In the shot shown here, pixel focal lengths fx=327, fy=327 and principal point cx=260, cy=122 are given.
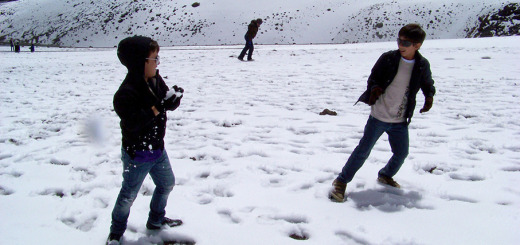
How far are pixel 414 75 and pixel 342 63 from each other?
10.8m

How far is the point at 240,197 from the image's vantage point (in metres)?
3.56

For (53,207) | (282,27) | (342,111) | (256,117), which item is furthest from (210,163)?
(282,27)

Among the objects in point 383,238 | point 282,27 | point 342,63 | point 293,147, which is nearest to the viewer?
point 383,238

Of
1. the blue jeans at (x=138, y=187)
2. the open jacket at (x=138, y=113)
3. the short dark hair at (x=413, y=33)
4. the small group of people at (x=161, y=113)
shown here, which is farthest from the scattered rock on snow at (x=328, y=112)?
the open jacket at (x=138, y=113)

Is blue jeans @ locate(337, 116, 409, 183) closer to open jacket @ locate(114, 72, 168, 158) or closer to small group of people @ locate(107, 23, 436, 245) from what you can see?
small group of people @ locate(107, 23, 436, 245)

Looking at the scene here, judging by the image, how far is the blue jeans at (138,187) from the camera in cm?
259

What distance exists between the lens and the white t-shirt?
330 cm

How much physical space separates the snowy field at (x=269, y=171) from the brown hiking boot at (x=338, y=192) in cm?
9

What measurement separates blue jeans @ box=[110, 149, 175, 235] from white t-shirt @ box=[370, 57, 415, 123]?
7.09 ft

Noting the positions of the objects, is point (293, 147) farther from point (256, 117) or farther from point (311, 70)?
point (311, 70)

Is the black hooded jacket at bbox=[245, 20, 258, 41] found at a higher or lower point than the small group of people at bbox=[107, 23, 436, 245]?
higher

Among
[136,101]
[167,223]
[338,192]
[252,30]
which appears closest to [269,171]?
[338,192]

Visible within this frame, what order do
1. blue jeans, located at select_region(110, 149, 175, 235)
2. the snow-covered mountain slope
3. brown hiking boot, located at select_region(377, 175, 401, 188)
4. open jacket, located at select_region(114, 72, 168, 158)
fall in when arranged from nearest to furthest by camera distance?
open jacket, located at select_region(114, 72, 168, 158), blue jeans, located at select_region(110, 149, 175, 235), brown hiking boot, located at select_region(377, 175, 401, 188), the snow-covered mountain slope

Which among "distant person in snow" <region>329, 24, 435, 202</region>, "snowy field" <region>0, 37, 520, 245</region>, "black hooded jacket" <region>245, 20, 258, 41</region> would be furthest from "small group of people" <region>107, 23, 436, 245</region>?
"black hooded jacket" <region>245, 20, 258, 41</region>
